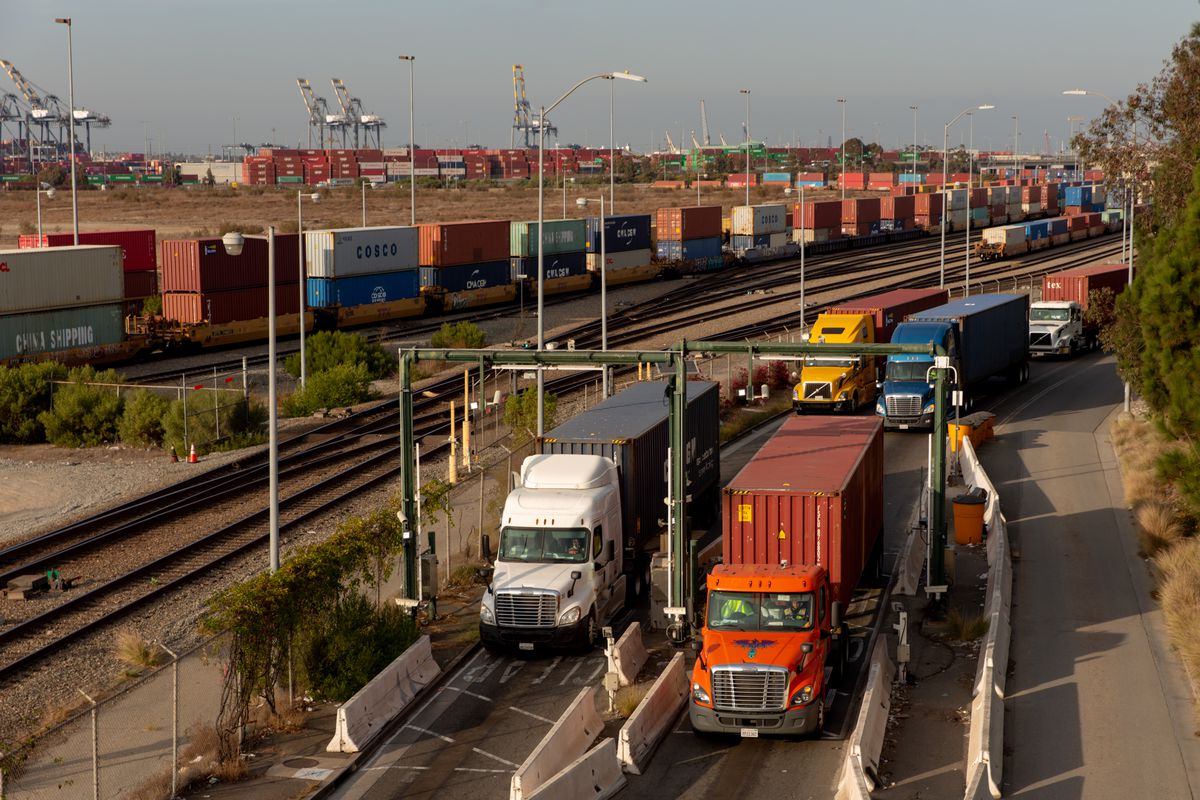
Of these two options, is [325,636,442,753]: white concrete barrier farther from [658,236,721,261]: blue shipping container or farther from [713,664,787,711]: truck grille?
[658,236,721,261]: blue shipping container

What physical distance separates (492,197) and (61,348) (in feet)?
428

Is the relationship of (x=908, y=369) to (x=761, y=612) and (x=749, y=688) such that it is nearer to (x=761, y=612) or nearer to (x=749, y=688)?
(x=761, y=612)

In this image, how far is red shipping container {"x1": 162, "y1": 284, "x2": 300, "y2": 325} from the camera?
54.7 meters

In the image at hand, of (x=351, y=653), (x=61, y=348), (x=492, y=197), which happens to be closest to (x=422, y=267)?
(x=61, y=348)

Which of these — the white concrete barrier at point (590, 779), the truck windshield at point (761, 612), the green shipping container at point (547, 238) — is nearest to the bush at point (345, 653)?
the white concrete barrier at point (590, 779)

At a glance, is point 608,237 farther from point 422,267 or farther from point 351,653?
point 351,653

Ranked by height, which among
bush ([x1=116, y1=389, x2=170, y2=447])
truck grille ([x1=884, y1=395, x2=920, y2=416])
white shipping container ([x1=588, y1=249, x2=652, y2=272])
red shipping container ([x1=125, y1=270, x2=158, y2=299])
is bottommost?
bush ([x1=116, y1=389, x2=170, y2=447])

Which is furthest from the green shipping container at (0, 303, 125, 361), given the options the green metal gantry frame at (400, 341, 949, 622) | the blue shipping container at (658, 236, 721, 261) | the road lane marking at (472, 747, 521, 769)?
the blue shipping container at (658, 236, 721, 261)

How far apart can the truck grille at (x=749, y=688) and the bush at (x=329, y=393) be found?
29.0m

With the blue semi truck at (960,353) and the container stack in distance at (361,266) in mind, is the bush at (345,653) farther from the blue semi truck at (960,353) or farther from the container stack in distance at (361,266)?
the container stack in distance at (361,266)

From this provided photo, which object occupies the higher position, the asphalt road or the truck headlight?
the truck headlight

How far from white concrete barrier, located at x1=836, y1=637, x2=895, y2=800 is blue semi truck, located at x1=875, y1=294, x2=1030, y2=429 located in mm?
16314

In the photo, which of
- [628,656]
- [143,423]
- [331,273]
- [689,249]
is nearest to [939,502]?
[628,656]

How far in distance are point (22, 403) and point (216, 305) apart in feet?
47.6
